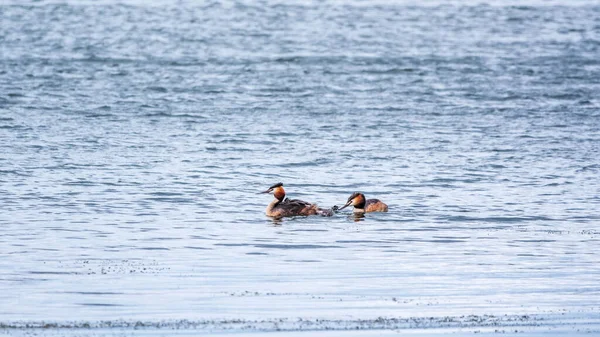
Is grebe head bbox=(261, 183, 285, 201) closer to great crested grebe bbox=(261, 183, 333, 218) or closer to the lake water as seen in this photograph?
great crested grebe bbox=(261, 183, 333, 218)

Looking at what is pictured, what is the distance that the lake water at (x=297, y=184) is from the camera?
13.1m

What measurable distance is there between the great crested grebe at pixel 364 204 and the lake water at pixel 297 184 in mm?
220

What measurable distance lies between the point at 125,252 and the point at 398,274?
365 cm

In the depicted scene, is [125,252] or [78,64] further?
[78,64]

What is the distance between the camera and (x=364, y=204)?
20.3 metres

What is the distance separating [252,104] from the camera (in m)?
35.2

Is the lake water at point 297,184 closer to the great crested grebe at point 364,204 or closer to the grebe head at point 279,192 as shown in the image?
the great crested grebe at point 364,204

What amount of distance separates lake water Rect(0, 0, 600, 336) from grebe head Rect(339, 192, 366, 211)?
496 millimetres

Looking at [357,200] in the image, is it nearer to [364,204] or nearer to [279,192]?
[364,204]

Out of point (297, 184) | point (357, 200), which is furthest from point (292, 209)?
point (297, 184)

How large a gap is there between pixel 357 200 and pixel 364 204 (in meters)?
0.19

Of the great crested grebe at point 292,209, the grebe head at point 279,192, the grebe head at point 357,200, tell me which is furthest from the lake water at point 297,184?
the grebe head at point 357,200

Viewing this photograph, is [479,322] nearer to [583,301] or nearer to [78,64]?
[583,301]

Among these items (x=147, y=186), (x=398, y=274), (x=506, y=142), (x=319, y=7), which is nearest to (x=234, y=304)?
(x=398, y=274)
